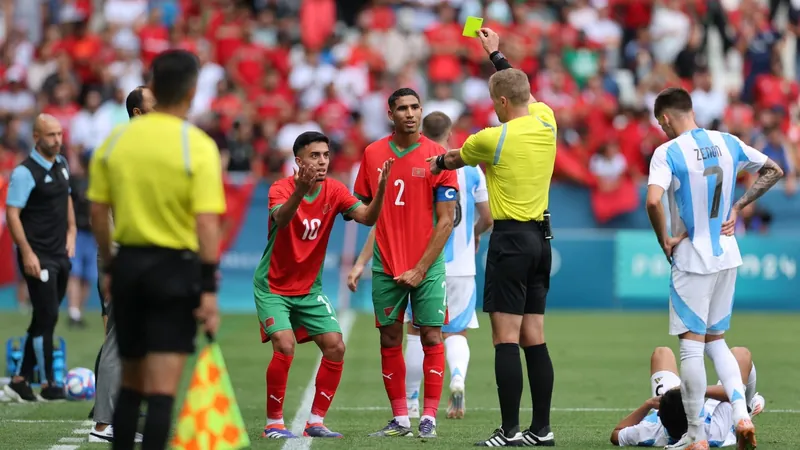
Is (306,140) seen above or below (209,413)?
above

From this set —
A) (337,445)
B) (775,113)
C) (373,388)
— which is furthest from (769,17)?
(337,445)

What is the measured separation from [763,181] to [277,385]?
3.52 m

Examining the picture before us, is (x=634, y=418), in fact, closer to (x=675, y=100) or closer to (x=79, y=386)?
(x=675, y=100)

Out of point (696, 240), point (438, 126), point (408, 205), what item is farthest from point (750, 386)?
point (438, 126)

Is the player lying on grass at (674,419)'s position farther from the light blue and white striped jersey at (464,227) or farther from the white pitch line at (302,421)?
the light blue and white striped jersey at (464,227)

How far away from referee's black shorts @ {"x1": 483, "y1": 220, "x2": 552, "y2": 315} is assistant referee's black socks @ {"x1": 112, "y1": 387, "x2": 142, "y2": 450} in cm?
260

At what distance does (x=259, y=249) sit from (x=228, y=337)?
4.89 m

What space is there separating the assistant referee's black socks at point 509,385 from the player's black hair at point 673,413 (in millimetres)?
939

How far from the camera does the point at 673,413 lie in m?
8.43

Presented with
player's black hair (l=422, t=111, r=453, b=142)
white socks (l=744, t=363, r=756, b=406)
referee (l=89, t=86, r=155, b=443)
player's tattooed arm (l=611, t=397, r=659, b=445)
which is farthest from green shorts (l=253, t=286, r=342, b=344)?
white socks (l=744, t=363, r=756, b=406)

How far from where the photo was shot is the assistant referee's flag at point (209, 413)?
679 cm

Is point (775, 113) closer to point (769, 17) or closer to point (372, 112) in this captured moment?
point (769, 17)

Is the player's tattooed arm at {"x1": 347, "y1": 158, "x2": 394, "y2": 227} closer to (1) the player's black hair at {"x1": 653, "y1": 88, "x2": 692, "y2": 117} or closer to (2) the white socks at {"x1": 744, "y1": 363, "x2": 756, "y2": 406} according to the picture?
(1) the player's black hair at {"x1": 653, "y1": 88, "x2": 692, "y2": 117}

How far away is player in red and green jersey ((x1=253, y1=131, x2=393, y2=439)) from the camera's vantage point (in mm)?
8992
